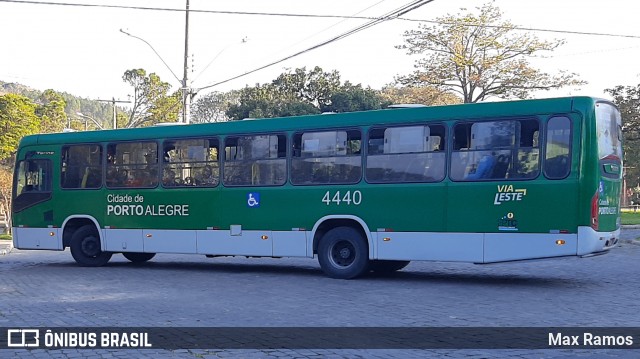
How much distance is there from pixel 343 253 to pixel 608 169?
502cm

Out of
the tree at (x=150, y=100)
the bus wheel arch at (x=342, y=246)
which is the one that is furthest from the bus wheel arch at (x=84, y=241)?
the tree at (x=150, y=100)

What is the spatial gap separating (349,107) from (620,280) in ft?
98.8

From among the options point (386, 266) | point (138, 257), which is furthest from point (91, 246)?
point (386, 266)

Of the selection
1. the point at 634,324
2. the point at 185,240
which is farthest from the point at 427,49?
the point at 634,324

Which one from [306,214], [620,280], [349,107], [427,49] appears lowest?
[620,280]

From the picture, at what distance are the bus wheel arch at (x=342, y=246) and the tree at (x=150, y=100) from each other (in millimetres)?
52011

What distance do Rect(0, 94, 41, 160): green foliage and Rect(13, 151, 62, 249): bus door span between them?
28364mm

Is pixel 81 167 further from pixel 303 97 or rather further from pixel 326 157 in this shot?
pixel 303 97

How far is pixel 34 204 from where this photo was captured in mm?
19812

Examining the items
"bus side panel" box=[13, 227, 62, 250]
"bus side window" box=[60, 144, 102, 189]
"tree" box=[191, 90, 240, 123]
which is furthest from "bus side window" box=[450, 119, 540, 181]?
"tree" box=[191, 90, 240, 123]

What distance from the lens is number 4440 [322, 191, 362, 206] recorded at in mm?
15594

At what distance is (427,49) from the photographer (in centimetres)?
4678

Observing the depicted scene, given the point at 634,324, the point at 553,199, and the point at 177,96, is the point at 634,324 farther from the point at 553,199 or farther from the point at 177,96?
the point at 177,96

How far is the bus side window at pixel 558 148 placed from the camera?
44.5ft
